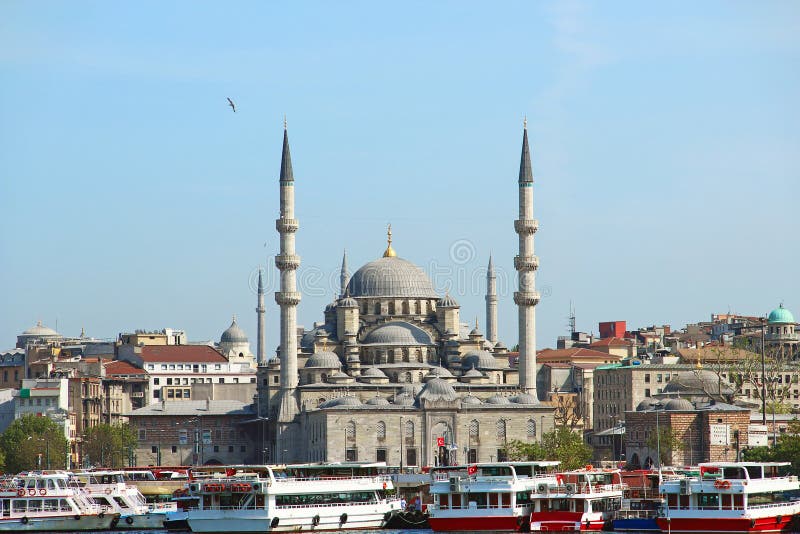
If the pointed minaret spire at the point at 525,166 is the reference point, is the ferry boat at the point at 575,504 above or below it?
below

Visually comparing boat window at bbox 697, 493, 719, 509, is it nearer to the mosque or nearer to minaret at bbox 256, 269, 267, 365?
the mosque

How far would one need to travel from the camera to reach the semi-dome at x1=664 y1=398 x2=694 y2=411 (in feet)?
326

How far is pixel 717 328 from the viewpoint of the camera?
529ft

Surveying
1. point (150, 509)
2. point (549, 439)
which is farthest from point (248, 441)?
point (150, 509)

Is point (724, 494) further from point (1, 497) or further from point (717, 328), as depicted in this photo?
point (717, 328)

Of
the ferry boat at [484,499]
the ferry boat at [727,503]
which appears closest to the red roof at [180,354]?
the ferry boat at [484,499]

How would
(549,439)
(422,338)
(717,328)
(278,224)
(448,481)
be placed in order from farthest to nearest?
(717,328) < (422,338) < (278,224) < (549,439) < (448,481)

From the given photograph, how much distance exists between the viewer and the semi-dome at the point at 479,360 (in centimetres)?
11181

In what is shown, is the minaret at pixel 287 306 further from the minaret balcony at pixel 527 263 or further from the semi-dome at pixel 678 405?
the semi-dome at pixel 678 405

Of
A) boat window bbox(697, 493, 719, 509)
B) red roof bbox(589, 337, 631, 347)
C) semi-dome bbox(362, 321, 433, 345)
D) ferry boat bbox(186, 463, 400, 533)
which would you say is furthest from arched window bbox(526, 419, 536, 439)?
red roof bbox(589, 337, 631, 347)

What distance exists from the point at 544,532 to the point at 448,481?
3.70 metres

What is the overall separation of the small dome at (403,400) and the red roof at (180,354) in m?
36.9

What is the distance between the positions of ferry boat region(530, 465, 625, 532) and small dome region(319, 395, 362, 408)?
35.5m

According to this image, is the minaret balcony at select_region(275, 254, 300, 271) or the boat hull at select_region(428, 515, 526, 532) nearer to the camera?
the boat hull at select_region(428, 515, 526, 532)
